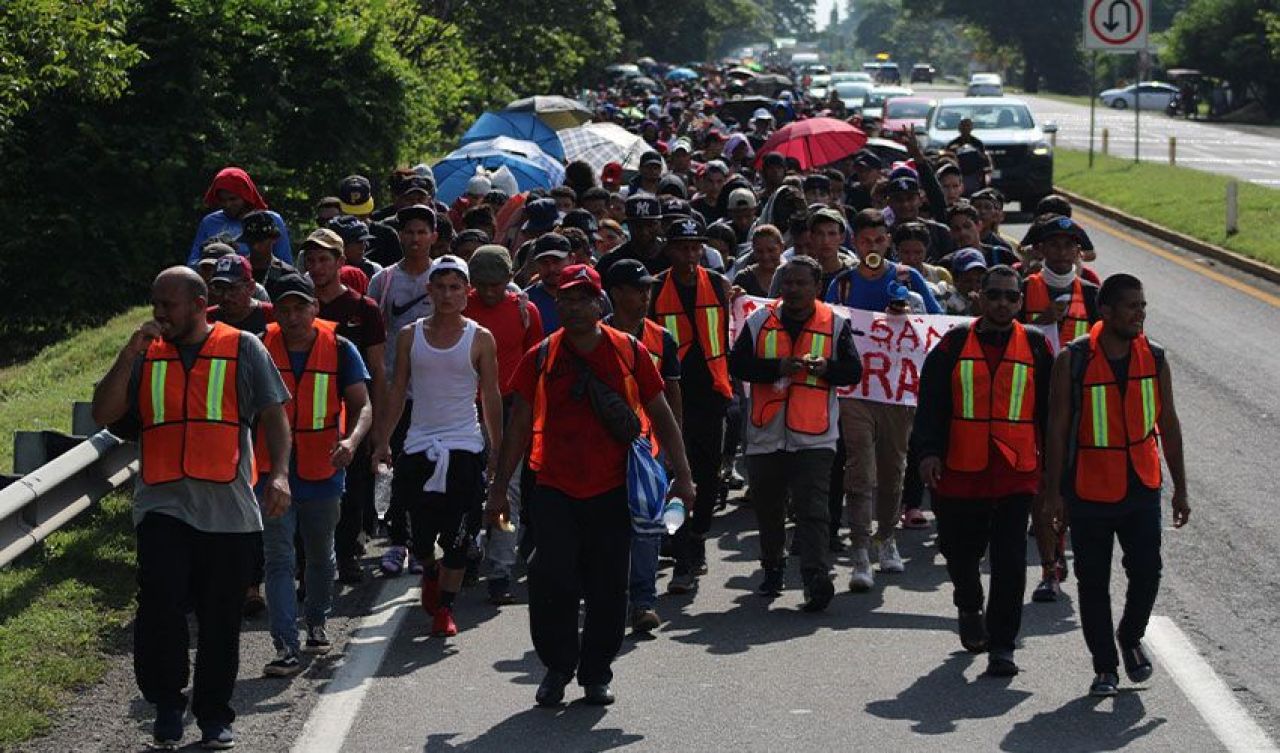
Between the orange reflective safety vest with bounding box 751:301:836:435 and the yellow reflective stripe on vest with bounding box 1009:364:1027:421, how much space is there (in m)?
1.48

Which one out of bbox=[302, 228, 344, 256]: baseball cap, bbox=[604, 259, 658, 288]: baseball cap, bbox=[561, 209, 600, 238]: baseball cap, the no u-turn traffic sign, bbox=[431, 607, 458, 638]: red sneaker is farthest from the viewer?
the no u-turn traffic sign

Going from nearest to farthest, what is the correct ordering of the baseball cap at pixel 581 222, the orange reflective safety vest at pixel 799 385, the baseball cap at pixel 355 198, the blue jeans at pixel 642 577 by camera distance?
the blue jeans at pixel 642 577, the orange reflective safety vest at pixel 799 385, the baseball cap at pixel 581 222, the baseball cap at pixel 355 198

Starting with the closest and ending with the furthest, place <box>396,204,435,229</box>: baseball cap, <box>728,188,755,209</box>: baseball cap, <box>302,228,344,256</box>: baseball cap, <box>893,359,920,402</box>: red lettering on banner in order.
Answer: <box>302,228,344,256</box>: baseball cap
<box>893,359,920,402</box>: red lettering on banner
<box>396,204,435,229</box>: baseball cap
<box>728,188,755,209</box>: baseball cap

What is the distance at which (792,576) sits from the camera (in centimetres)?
1159

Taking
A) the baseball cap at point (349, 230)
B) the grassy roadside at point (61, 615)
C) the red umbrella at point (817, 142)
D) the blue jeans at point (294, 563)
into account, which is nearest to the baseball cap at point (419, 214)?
the baseball cap at point (349, 230)

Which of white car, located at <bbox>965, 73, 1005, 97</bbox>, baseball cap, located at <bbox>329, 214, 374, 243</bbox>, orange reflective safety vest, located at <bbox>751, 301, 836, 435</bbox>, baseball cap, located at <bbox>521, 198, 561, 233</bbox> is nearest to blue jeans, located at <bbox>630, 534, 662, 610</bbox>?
orange reflective safety vest, located at <bbox>751, 301, 836, 435</bbox>

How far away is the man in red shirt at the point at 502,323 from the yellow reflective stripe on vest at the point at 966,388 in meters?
2.43

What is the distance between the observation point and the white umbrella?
26.0m

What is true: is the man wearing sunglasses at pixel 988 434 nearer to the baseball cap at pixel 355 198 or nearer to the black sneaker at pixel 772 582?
the black sneaker at pixel 772 582

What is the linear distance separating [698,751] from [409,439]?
2.74 meters

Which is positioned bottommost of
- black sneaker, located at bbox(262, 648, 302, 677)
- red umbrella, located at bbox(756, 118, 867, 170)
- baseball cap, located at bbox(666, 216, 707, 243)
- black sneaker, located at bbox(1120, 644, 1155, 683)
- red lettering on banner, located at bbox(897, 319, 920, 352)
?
black sneaker, located at bbox(262, 648, 302, 677)

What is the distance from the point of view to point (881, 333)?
11.8 meters

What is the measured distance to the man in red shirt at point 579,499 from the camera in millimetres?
8844

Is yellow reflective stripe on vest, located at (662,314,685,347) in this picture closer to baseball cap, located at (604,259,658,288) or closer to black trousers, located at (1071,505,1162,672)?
baseball cap, located at (604,259,658,288)
